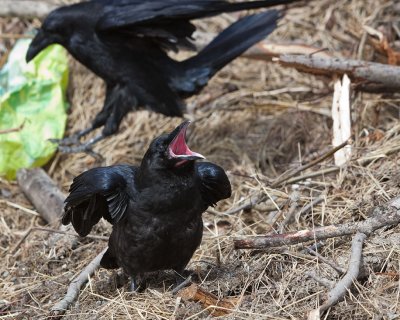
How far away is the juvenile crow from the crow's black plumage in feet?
6.81

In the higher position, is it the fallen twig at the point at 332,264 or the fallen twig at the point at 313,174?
the fallen twig at the point at 332,264

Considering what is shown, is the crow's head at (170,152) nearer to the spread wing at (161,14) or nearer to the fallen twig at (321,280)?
the fallen twig at (321,280)

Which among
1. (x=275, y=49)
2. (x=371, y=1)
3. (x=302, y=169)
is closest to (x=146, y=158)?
(x=302, y=169)

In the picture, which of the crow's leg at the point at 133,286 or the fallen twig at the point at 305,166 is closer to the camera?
the crow's leg at the point at 133,286

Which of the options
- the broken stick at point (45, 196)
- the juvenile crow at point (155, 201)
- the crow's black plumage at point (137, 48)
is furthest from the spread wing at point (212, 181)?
the crow's black plumage at point (137, 48)

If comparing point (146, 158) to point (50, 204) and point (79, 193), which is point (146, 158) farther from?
point (50, 204)

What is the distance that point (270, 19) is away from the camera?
19.5ft

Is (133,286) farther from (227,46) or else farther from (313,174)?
(227,46)

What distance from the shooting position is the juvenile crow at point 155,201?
3582 millimetres

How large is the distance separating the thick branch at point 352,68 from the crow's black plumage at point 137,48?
0.61m

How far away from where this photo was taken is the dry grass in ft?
11.9

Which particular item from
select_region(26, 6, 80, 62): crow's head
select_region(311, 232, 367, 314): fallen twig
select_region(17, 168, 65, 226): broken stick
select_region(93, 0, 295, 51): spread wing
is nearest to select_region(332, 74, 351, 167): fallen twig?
select_region(93, 0, 295, 51): spread wing

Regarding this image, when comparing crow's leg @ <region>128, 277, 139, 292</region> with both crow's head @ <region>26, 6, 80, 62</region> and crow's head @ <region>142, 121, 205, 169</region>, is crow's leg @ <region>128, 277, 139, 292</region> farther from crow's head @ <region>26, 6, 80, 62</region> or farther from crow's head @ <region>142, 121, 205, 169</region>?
crow's head @ <region>26, 6, 80, 62</region>

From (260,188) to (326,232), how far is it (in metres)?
1.17
